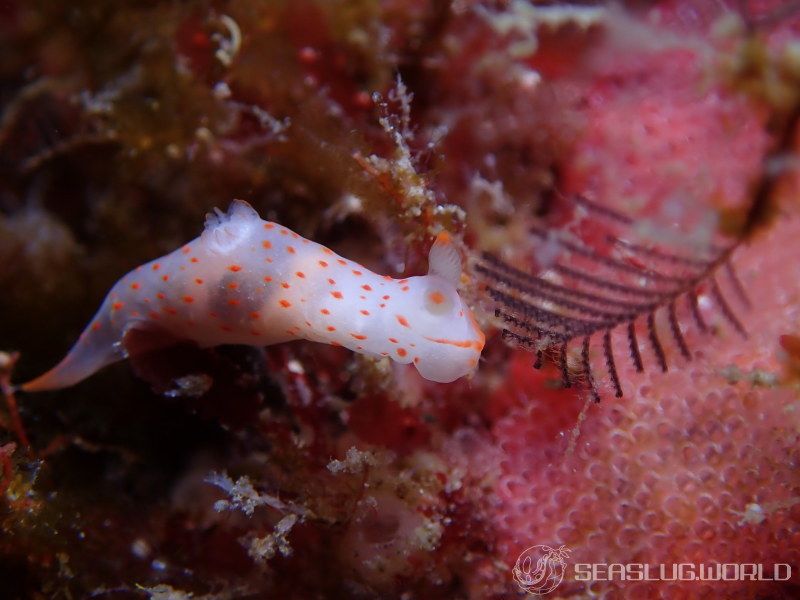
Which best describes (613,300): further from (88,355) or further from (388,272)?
(88,355)

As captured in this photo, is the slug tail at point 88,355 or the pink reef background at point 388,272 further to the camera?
the slug tail at point 88,355

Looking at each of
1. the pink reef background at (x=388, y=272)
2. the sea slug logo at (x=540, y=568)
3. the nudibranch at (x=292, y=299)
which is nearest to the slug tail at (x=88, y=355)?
the nudibranch at (x=292, y=299)

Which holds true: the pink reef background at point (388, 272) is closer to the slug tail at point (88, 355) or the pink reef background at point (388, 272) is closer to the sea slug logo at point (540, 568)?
the sea slug logo at point (540, 568)

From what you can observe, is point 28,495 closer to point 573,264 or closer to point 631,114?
point 573,264

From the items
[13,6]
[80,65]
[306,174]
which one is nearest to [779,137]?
[306,174]

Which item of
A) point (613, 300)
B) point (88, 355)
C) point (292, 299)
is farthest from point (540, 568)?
point (88, 355)

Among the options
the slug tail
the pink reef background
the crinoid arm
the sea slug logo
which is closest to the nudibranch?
the slug tail
